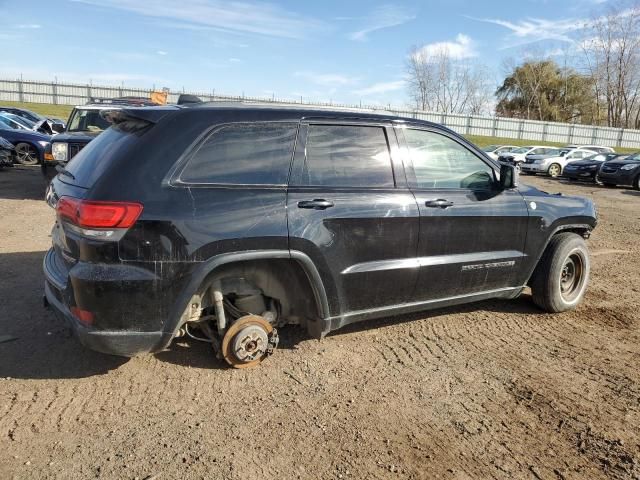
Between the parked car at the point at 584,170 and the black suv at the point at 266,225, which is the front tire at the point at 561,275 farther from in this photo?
the parked car at the point at 584,170

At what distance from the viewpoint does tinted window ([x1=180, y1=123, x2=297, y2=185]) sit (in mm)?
3141

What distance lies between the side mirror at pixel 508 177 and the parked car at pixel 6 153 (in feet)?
42.8

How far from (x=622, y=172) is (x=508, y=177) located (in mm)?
17616

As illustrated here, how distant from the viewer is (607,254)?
7785 millimetres

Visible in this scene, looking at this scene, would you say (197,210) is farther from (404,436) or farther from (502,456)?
(502,456)

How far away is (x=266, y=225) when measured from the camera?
321cm

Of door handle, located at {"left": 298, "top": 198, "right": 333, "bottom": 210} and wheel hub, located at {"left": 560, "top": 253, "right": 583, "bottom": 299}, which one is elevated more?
door handle, located at {"left": 298, "top": 198, "right": 333, "bottom": 210}

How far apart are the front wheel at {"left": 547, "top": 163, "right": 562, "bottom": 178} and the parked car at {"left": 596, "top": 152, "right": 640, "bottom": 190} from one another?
5.51 meters

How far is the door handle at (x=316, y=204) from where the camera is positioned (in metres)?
3.36

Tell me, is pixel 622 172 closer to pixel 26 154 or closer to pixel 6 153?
pixel 26 154

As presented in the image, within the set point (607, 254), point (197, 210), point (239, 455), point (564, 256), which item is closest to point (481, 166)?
point (564, 256)

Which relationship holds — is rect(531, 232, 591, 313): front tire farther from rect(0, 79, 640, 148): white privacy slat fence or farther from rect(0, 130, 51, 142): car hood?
rect(0, 79, 640, 148): white privacy slat fence

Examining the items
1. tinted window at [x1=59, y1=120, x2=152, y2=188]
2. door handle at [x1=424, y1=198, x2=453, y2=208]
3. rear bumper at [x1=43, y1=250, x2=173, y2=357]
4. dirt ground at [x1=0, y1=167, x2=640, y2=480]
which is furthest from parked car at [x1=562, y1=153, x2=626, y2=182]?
rear bumper at [x1=43, y1=250, x2=173, y2=357]

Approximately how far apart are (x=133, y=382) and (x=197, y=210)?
1.29m
